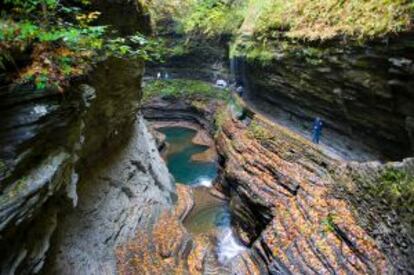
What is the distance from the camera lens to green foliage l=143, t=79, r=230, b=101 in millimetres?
34719

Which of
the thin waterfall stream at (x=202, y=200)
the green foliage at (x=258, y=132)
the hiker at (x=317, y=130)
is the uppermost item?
the hiker at (x=317, y=130)

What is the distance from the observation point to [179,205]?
17.9m

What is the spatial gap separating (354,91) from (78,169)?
1063 centimetres

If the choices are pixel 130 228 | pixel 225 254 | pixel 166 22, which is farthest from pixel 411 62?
pixel 166 22

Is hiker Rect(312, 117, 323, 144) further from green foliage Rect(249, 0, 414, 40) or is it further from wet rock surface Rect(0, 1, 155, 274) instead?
wet rock surface Rect(0, 1, 155, 274)

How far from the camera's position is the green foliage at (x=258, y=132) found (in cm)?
1877

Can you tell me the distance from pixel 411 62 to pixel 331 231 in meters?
5.78

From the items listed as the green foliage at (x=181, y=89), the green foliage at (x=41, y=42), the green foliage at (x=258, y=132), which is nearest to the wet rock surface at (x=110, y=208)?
the green foliage at (x=41, y=42)

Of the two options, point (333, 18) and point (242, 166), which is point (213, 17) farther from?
point (242, 166)

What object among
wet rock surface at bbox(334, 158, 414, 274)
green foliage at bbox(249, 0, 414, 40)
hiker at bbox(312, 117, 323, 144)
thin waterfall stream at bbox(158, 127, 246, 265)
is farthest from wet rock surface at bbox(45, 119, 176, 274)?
green foliage at bbox(249, 0, 414, 40)

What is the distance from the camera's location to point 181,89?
36.4 m

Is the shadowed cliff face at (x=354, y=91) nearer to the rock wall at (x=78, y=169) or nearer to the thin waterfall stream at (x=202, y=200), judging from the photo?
the thin waterfall stream at (x=202, y=200)

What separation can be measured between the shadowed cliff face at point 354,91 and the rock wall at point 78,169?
7536 mm

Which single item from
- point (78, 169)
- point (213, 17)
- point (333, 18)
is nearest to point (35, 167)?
point (78, 169)
